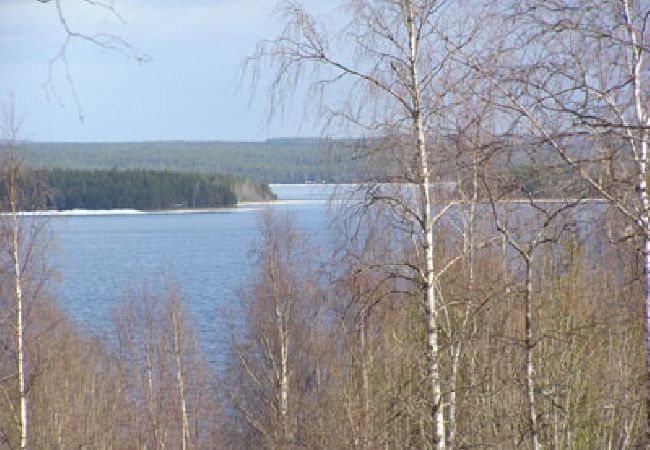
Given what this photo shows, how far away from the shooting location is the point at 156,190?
106m

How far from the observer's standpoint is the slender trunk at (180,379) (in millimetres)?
25891

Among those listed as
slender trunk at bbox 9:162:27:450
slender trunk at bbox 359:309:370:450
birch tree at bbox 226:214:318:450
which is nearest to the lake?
birch tree at bbox 226:214:318:450

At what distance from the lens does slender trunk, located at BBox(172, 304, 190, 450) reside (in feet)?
84.9

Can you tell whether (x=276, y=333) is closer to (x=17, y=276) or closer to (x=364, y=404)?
(x=17, y=276)

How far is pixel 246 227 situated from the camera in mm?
97938

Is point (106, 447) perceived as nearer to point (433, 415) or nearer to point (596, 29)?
point (433, 415)

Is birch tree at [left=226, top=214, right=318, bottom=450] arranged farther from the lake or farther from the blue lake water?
the blue lake water

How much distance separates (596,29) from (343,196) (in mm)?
3137

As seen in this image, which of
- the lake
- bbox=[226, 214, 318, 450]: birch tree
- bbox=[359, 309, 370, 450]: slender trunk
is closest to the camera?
bbox=[359, 309, 370, 450]: slender trunk

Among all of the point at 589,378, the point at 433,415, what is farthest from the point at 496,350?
the point at 433,415

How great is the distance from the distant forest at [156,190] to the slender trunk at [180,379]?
66.2 meters

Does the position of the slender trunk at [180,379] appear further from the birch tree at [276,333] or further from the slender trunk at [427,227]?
the slender trunk at [427,227]

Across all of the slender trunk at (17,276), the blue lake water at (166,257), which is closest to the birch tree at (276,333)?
the blue lake water at (166,257)

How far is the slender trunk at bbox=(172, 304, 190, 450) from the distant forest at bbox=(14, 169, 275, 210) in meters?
66.2
